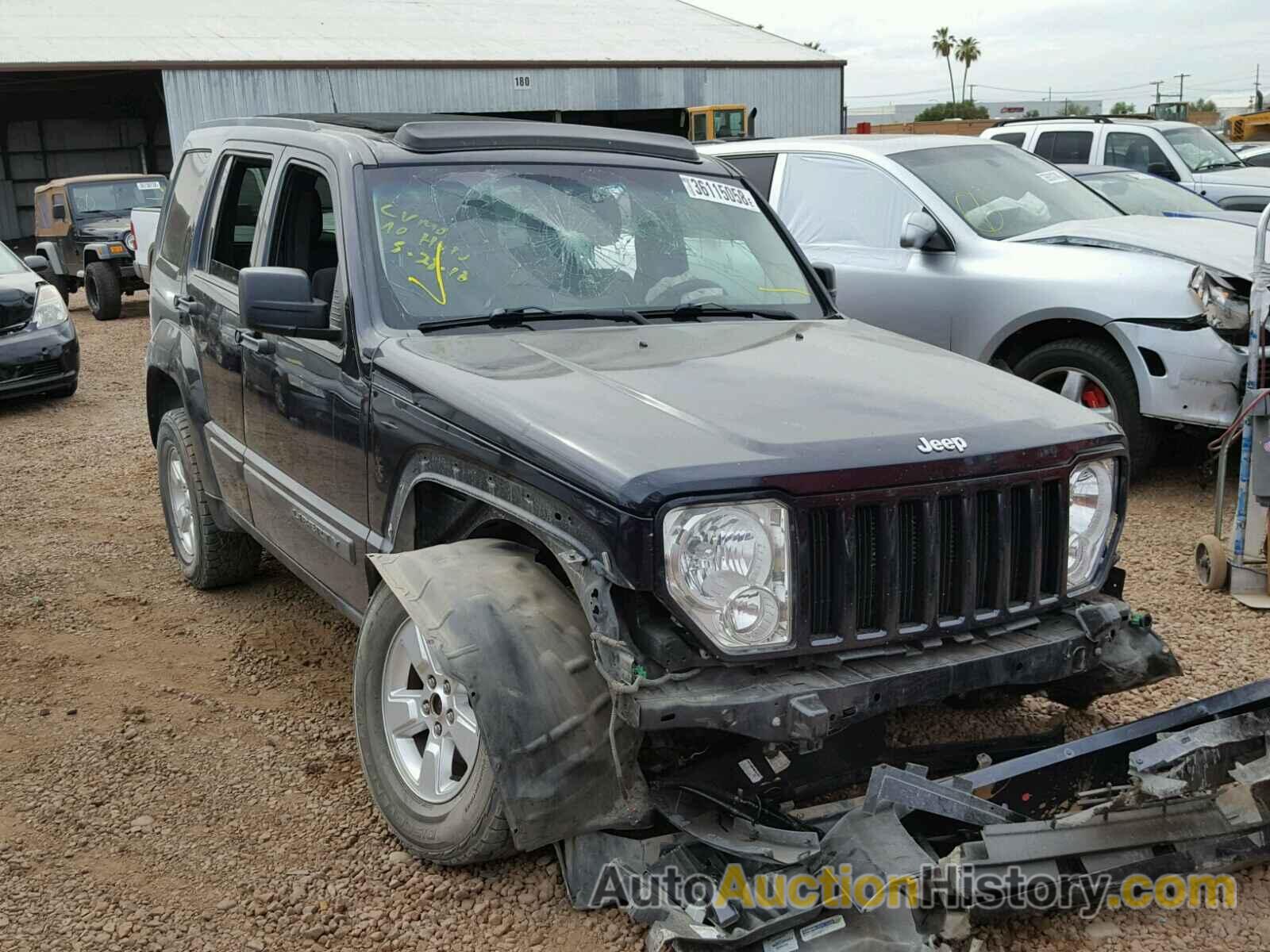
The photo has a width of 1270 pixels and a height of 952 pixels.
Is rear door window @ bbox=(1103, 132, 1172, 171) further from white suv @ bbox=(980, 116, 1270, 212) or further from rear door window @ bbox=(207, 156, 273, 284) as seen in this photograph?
rear door window @ bbox=(207, 156, 273, 284)

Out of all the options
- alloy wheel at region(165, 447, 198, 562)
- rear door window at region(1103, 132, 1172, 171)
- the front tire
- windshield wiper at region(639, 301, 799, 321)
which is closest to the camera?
the front tire

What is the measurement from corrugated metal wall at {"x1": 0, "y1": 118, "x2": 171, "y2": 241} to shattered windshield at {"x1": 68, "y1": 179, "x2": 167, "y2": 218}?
16421mm

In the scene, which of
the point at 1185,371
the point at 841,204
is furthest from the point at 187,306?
the point at 1185,371

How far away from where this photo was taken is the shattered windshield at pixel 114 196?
17797 mm

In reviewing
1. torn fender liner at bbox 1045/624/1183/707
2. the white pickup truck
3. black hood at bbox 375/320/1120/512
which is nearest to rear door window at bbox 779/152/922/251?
black hood at bbox 375/320/1120/512

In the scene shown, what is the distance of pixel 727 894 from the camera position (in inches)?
108

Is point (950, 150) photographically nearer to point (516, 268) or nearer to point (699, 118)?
point (516, 268)

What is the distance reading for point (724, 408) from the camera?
307 centimetres

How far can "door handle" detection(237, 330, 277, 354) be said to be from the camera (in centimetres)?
426

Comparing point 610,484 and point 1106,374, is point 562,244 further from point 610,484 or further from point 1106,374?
point 1106,374

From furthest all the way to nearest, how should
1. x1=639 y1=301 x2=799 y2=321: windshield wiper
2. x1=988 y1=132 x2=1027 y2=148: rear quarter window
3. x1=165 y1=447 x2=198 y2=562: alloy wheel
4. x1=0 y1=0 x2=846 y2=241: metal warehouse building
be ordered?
1. x1=0 y1=0 x2=846 y2=241: metal warehouse building
2. x1=988 y1=132 x2=1027 y2=148: rear quarter window
3. x1=165 y1=447 x2=198 y2=562: alloy wheel
4. x1=639 y1=301 x2=799 y2=321: windshield wiper

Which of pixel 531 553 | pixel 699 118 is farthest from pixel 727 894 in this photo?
pixel 699 118

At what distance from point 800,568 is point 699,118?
2616 cm

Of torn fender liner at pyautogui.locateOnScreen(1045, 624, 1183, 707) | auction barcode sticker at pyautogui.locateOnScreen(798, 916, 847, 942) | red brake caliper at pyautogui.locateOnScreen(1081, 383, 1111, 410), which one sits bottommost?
auction barcode sticker at pyautogui.locateOnScreen(798, 916, 847, 942)
